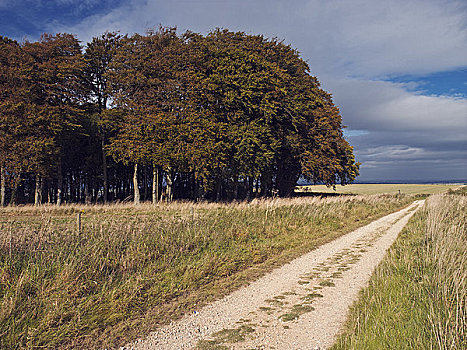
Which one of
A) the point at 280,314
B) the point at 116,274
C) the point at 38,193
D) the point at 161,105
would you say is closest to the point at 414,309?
the point at 280,314

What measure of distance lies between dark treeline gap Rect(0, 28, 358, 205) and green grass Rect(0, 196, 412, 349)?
42.1 ft

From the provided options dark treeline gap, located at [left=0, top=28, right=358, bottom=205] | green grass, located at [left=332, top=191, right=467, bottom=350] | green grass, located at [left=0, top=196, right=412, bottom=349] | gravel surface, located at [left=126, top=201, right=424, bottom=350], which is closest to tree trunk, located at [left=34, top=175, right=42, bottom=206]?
dark treeline gap, located at [left=0, top=28, right=358, bottom=205]

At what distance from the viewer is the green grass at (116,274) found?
4.91 m

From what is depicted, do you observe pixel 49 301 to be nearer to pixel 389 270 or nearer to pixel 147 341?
pixel 147 341

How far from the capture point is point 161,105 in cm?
2478

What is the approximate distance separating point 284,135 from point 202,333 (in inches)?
1041

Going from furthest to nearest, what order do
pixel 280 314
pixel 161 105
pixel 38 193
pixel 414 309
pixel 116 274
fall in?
pixel 38 193, pixel 161 105, pixel 116 274, pixel 280 314, pixel 414 309

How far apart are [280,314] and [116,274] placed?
3939 mm

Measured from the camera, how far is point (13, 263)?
6340 millimetres

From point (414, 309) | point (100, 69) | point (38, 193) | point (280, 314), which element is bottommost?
point (280, 314)

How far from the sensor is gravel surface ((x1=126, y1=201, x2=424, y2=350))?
4.62 m

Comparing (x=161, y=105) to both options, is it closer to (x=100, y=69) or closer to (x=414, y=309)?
(x=100, y=69)

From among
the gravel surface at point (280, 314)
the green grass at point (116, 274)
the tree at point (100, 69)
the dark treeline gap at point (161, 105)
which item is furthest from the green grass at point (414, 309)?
the tree at point (100, 69)

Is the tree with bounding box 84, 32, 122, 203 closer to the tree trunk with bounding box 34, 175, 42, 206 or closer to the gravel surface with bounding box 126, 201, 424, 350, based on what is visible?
the tree trunk with bounding box 34, 175, 42, 206
